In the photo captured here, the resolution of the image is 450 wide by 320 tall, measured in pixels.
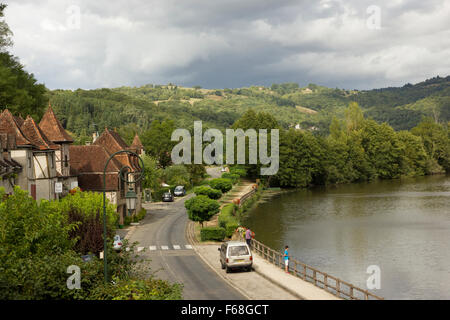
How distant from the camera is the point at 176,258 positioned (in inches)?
1479

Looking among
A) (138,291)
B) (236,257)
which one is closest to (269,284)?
(236,257)

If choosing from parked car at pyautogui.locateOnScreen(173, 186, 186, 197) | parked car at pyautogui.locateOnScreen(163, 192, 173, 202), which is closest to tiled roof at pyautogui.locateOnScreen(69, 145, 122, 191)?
parked car at pyautogui.locateOnScreen(163, 192, 173, 202)

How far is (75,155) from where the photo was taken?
182 ft

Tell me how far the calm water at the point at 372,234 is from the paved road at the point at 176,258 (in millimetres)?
10719

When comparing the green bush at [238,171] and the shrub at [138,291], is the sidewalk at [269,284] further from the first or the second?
the green bush at [238,171]

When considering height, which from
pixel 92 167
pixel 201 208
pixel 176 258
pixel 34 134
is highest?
pixel 34 134

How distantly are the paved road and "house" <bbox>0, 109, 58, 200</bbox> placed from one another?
381 inches

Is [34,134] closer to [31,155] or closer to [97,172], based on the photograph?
[31,155]

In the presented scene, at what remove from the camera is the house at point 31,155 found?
40.3 meters

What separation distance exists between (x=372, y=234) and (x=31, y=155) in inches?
1480

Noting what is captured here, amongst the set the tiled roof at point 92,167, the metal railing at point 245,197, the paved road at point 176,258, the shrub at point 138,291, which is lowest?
the metal railing at point 245,197

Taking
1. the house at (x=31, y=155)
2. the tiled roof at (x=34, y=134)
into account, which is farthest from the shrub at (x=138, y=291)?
the tiled roof at (x=34, y=134)
